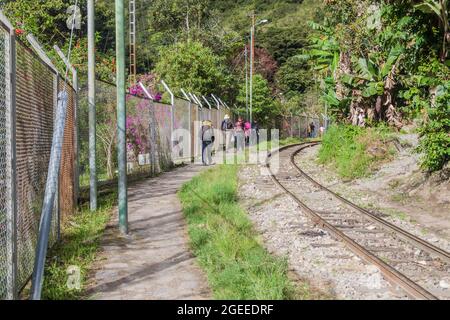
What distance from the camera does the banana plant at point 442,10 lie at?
11414 millimetres

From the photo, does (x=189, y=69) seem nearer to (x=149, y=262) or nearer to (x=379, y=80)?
(x=379, y=80)

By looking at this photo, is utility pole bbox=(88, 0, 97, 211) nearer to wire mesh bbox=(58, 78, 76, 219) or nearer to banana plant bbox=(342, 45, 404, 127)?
wire mesh bbox=(58, 78, 76, 219)

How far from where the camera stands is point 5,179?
4707 mm

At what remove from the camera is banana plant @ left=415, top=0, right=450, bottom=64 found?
1141cm

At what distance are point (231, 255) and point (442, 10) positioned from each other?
761 cm

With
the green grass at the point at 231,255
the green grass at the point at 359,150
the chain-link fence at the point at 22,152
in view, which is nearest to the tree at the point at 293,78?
the green grass at the point at 359,150

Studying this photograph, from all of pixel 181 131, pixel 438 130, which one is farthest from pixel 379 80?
pixel 181 131

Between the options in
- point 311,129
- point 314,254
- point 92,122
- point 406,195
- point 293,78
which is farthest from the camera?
point 293,78

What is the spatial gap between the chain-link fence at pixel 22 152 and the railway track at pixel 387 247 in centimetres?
357

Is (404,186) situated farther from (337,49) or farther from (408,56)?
(337,49)

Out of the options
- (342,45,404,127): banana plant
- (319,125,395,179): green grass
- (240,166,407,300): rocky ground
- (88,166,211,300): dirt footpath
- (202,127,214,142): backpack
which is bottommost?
(240,166,407,300): rocky ground

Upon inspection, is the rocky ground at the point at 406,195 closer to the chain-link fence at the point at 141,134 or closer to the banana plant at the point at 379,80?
the banana plant at the point at 379,80

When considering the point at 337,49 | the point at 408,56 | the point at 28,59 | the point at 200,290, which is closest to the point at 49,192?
the point at 200,290

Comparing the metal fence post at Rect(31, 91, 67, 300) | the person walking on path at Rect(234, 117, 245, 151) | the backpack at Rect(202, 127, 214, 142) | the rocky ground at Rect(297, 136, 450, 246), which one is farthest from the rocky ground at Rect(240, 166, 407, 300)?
the person walking on path at Rect(234, 117, 245, 151)
